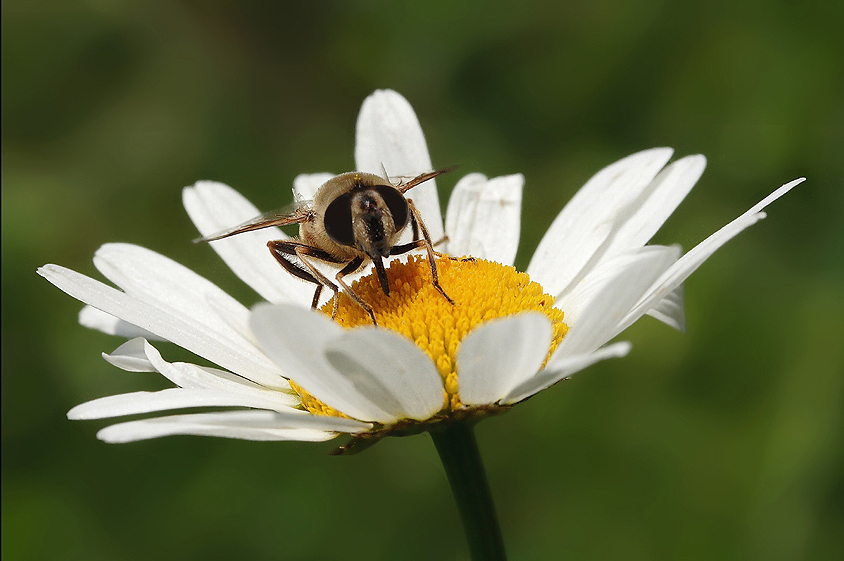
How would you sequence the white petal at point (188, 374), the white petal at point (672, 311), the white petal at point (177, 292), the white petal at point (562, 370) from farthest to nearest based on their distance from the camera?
1. the white petal at point (177, 292)
2. the white petal at point (672, 311)
3. the white petal at point (188, 374)
4. the white petal at point (562, 370)

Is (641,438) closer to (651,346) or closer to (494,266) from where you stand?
(651,346)

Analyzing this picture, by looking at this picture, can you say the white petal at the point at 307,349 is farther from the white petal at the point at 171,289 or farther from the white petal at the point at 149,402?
the white petal at the point at 171,289

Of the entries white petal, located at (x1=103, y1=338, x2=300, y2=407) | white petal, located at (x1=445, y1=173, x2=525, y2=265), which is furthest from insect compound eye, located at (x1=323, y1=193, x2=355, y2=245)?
white petal, located at (x1=445, y1=173, x2=525, y2=265)

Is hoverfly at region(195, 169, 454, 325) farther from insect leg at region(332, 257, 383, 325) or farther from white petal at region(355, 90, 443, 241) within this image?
white petal at region(355, 90, 443, 241)

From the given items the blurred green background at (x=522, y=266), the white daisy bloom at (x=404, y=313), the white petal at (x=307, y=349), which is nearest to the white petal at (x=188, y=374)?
the white daisy bloom at (x=404, y=313)

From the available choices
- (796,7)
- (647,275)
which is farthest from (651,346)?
(647,275)
